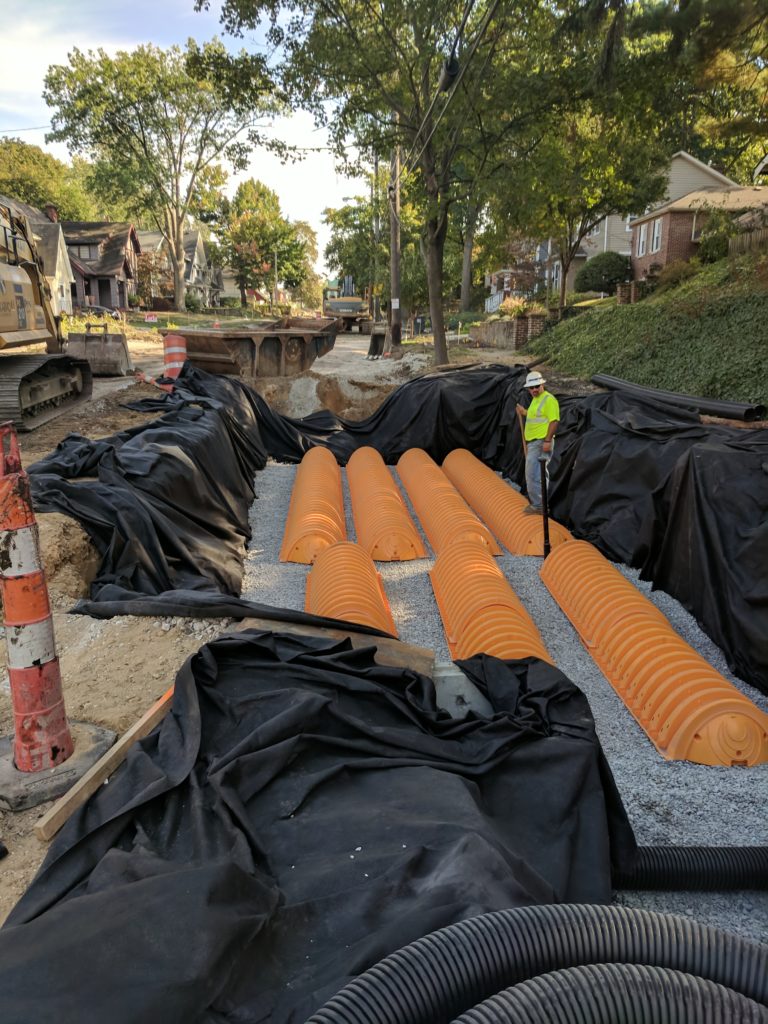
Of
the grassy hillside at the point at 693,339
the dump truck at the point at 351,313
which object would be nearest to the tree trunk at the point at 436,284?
the grassy hillside at the point at 693,339

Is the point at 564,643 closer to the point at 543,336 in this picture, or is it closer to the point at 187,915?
the point at 187,915

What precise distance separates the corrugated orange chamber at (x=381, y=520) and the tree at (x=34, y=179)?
59.0m

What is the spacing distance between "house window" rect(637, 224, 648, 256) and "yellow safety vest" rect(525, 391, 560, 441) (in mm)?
28707

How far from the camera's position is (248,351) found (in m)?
18.3

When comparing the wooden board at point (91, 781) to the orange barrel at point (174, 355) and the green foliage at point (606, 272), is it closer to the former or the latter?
the orange barrel at point (174, 355)

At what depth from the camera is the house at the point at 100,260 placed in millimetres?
52750

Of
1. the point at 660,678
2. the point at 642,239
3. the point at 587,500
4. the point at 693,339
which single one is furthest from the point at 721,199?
the point at 660,678

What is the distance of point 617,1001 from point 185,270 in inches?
2886

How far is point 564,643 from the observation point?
22.1 feet

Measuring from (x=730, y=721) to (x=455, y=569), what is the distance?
130 inches

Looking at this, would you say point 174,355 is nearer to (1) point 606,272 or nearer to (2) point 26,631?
(2) point 26,631

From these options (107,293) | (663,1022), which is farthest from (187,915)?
(107,293)

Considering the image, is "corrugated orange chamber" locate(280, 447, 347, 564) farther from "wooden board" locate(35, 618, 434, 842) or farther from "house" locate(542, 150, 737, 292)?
"house" locate(542, 150, 737, 292)

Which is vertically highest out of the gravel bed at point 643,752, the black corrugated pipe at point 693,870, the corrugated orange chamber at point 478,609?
the corrugated orange chamber at point 478,609
